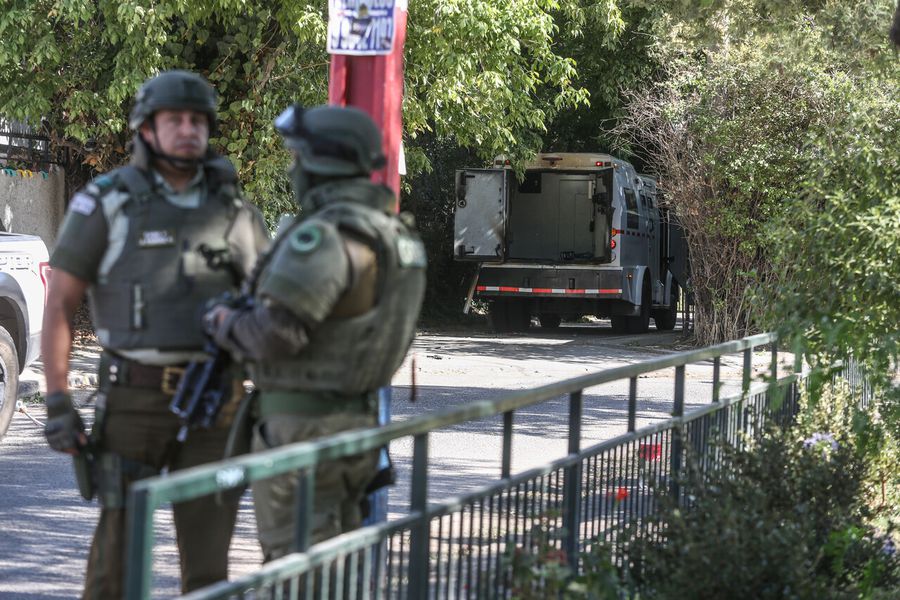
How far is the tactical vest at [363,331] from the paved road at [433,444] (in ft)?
3.63

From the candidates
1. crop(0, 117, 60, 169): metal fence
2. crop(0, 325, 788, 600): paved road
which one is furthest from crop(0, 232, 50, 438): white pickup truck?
crop(0, 117, 60, 169): metal fence

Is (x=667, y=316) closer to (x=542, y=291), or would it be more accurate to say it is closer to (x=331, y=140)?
(x=542, y=291)

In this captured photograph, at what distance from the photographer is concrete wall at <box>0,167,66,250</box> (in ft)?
57.8

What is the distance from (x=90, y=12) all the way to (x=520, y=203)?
39.2ft

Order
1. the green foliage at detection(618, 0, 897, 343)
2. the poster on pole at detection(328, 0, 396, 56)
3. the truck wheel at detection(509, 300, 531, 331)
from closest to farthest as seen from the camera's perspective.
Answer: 1. the poster on pole at detection(328, 0, 396, 56)
2. the green foliage at detection(618, 0, 897, 343)
3. the truck wheel at detection(509, 300, 531, 331)

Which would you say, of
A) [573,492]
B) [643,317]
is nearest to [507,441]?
[573,492]

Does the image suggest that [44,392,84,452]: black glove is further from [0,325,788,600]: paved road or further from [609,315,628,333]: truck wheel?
[609,315,628,333]: truck wheel

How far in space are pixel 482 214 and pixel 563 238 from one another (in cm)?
222

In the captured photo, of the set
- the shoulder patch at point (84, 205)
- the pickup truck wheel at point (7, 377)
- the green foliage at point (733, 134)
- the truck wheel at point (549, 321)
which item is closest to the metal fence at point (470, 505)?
the shoulder patch at point (84, 205)

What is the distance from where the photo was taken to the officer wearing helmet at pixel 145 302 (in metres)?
3.87

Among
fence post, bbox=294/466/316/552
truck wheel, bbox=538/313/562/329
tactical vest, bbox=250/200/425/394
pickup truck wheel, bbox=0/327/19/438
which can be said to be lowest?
truck wheel, bbox=538/313/562/329

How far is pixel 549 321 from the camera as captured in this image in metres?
26.4

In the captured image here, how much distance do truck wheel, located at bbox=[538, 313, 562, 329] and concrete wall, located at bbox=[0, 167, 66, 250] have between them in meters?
10.4

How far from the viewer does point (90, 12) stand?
44.5 ft
